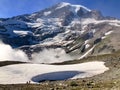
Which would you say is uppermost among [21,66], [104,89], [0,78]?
[21,66]

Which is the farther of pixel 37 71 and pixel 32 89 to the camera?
pixel 37 71

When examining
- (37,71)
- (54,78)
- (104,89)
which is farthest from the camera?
(37,71)

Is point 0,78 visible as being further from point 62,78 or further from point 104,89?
point 104,89

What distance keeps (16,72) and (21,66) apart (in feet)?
26.2

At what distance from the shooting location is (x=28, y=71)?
86.3m

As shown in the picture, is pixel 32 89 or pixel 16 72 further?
pixel 16 72

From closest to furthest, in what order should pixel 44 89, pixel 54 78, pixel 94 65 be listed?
pixel 44 89
pixel 54 78
pixel 94 65

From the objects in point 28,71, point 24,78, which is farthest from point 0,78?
point 28,71

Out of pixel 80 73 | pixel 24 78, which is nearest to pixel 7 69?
pixel 24 78

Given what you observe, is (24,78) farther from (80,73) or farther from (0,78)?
(80,73)

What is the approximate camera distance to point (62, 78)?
81625 mm

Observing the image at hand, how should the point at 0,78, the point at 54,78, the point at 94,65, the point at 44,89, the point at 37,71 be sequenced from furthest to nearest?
1. the point at 94,65
2. the point at 37,71
3. the point at 54,78
4. the point at 0,78
5. the point at 44,89

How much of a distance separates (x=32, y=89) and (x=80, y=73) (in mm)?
33268

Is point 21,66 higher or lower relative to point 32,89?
higher
